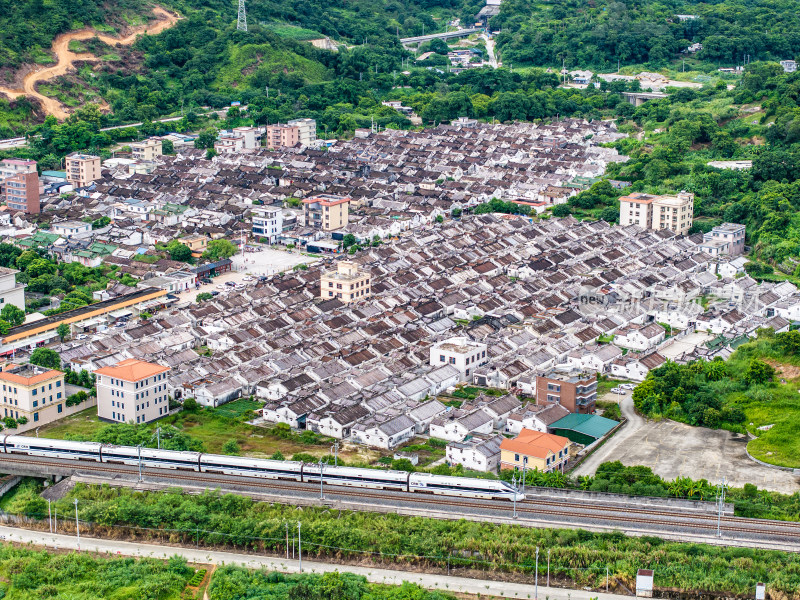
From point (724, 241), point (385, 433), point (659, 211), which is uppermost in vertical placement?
point (659, 211)

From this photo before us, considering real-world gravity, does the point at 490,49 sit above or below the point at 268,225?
above

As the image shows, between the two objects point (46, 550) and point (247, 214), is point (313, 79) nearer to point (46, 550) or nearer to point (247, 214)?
point (247, 214)

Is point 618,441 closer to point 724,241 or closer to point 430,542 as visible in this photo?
point 430,542

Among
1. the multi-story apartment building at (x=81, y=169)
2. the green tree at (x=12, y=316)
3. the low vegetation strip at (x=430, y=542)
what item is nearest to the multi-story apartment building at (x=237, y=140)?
the multi-story apartment building at (x=81, y=169)

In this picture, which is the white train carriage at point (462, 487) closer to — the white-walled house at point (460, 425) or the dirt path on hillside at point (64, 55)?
the white-walled house at point (460, 425)

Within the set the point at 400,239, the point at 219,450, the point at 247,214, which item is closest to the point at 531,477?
the point at 219,450

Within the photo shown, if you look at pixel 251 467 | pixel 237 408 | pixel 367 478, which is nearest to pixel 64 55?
pixel 237 408
